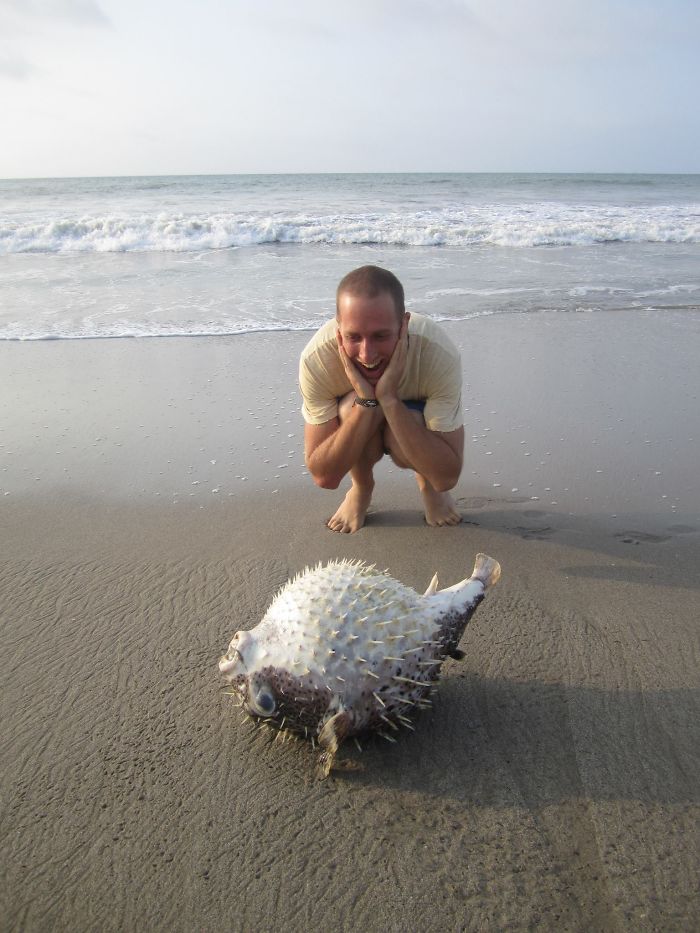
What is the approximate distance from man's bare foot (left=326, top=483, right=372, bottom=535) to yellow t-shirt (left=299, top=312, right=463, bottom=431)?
1.56ft

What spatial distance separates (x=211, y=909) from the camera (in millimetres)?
1873

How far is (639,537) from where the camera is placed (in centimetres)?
376

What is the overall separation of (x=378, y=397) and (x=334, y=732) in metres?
1.90

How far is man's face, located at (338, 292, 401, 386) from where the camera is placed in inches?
129

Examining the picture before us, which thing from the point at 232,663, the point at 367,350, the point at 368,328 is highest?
the point at 368,328

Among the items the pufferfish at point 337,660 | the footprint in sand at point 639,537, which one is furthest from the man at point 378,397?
the pufferfish at point 337,660

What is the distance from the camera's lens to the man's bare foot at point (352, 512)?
3.96 metres

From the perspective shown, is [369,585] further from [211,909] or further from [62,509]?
[62,509]

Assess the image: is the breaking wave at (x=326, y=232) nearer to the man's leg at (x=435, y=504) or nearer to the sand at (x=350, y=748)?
the sand at (x=350, y=748)

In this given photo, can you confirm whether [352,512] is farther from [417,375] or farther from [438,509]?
[417,375]

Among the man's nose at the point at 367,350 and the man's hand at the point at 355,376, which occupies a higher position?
the man's nose at the point at 367,350

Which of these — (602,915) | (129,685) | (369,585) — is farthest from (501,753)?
(129,685)

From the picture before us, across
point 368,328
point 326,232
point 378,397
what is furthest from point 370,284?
point 326,232

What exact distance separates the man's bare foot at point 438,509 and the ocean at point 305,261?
469 centimetres
